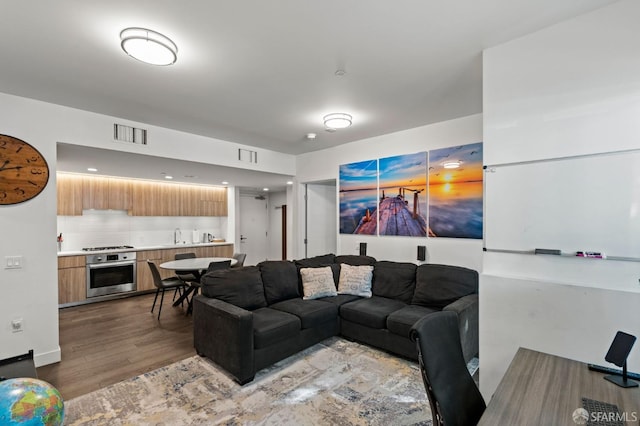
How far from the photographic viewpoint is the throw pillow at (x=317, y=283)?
3.81 metres

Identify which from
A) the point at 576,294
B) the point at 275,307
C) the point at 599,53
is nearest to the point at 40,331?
the point at 275,307

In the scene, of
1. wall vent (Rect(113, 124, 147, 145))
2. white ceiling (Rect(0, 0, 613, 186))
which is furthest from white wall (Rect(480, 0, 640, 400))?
wall vent (Rect(113, 124, 147, 145))

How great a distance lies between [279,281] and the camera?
12.3 feet

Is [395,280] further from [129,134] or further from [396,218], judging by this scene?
[129,134]

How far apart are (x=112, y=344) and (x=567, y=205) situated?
15.6 feet

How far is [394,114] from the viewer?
3553 mm

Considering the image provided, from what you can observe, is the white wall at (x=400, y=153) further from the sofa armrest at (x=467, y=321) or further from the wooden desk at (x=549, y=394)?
the wooden desk at (x=549, y=394)

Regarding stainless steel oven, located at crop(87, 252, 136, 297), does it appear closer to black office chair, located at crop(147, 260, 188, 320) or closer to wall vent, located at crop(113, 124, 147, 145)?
black office chair, located at crop(147, 260, 188, 320)

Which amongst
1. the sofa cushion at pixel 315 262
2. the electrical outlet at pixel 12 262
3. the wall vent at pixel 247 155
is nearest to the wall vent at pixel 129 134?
the wall vent at pixel 247 155

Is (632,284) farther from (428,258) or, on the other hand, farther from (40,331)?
(40,331)

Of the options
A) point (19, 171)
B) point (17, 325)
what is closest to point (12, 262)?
point (17, 325)

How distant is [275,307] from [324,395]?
1231 mm

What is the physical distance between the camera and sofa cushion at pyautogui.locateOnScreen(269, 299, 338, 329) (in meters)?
3.25

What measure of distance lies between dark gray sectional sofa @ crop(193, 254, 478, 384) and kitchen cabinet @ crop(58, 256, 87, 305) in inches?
133
